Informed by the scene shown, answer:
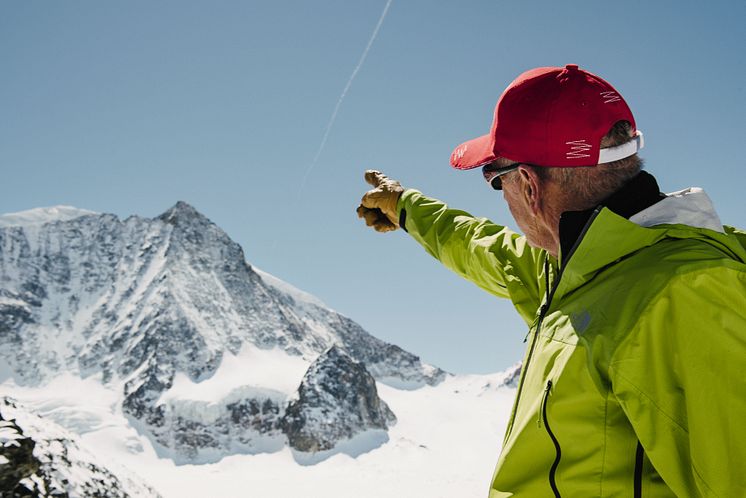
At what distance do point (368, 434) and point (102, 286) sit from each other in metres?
48.2

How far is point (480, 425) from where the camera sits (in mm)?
63656

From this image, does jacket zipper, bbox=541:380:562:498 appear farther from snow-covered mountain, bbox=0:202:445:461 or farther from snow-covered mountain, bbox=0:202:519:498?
snow-covered mountain, bbox=0:202:445:461

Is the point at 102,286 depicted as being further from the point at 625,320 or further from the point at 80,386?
the point at 625,320

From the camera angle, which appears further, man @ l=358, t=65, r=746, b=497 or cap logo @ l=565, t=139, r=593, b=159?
cap logo @ l=565, t=139, r=593, b=159

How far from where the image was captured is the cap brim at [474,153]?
6.82 feet

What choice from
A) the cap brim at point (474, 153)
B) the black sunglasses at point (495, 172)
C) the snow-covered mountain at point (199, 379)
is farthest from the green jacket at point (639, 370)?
the snow-covered mountain at point (199, 379)

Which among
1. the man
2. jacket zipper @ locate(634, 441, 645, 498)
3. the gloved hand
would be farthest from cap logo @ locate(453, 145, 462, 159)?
jacket zipper @ locate(634, 441, 645, 498)

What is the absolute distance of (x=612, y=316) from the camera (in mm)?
1354

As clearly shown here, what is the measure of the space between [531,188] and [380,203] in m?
1.89

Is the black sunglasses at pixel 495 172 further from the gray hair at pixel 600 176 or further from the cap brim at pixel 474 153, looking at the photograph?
the gray hair at pixel 600 176

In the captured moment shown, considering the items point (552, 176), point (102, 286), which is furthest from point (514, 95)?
point (102, 286)

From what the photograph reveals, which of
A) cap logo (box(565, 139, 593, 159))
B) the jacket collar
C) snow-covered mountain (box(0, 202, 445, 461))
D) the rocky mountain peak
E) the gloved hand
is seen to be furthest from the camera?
the rocky mountain peak

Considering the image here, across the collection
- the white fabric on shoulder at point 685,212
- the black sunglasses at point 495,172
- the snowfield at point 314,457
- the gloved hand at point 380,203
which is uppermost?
the gloved hand at point 380,203

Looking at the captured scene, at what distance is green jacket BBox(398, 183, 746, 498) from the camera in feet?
3.80
